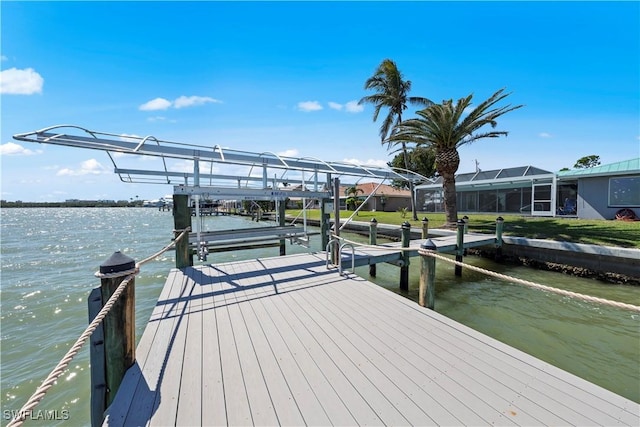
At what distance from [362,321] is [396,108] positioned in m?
20.6

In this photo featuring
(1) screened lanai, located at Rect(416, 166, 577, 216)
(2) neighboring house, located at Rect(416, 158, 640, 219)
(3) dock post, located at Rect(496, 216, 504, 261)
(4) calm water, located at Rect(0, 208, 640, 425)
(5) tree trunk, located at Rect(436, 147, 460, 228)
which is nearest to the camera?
(4) calm water, located at Rect(0, 208, 640, 425)

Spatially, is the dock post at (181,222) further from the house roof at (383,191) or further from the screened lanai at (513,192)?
the house roof at (383,191)

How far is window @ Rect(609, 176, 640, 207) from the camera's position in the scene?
14.5 m

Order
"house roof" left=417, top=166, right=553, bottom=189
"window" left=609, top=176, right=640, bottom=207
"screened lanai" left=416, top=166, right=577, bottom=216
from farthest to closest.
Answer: "house roof" left=417, top=166, right=553, bottom=189
"screened lanai" left=416, top=166, right=577, bottom=216
"window" left=609, top=176, right=640, bottom=207

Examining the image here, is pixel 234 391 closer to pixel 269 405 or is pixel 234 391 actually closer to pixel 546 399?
pixel 269 405

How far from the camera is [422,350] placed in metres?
3.18

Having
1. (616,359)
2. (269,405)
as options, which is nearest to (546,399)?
(269,405)

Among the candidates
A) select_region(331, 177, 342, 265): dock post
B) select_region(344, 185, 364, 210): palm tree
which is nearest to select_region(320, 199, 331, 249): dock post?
select_region(331, 177, 342, 265): dock post

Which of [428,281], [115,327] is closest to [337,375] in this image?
[115,327]

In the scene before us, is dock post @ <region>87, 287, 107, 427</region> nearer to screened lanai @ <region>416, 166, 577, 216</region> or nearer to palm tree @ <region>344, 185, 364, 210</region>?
screened lanai @ <region>416, 166, 577, 216</region>

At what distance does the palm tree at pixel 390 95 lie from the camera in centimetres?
2072

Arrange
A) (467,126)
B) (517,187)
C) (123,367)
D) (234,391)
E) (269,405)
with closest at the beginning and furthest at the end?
(269,405) → (234,391) → (123,367) → (467,126) → (517,187)

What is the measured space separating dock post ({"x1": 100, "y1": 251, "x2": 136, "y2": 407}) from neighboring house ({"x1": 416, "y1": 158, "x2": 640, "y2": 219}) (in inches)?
840

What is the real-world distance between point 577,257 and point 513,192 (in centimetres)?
1395
